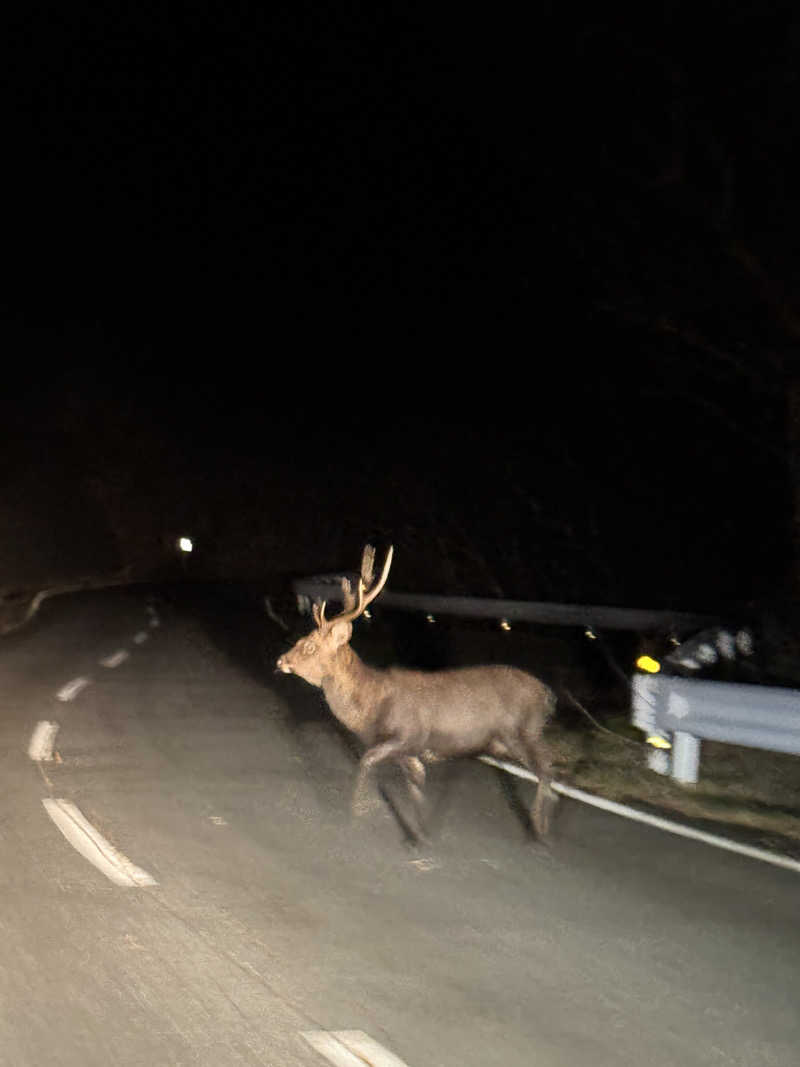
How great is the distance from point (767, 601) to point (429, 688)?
8.17 m

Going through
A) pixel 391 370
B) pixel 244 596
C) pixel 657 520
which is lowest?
pixel 244 596

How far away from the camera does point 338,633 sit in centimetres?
988

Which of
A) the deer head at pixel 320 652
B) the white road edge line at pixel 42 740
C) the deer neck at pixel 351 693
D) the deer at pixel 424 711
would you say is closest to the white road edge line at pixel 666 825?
the deer at pixel 424 711

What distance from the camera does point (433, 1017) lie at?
6094 millimetres

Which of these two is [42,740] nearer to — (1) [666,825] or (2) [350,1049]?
(1) [666,825]

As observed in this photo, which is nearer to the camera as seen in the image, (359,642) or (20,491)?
(359,642)

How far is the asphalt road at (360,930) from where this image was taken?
19.2 ft

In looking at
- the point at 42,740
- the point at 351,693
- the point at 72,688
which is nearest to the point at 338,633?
the point at 351,693

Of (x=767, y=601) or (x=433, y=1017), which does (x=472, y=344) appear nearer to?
(x=767, y=601)

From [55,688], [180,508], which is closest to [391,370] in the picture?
[55,688]

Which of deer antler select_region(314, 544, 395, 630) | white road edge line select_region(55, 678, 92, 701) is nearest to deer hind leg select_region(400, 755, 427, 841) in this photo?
deer antler select_region(314, 544, 395, 630)

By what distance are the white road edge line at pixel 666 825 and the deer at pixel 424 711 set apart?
2.07ft

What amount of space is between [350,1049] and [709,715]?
600 cm

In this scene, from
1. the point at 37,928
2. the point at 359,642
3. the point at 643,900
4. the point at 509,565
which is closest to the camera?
the point at 37,928
